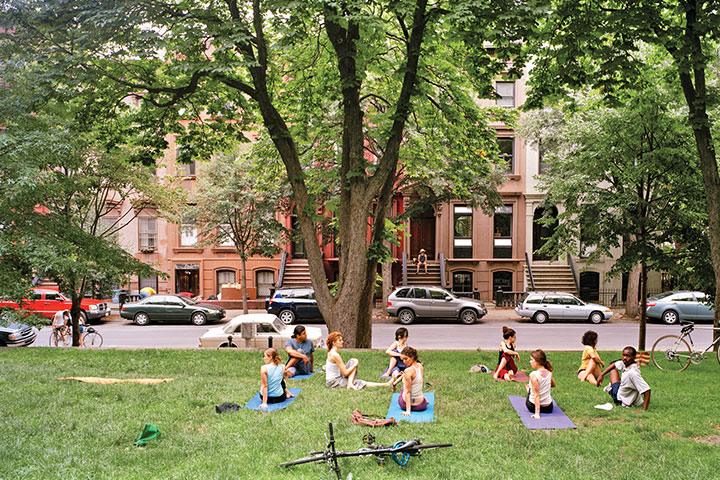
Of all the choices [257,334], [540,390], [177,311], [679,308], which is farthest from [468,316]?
[540,390]

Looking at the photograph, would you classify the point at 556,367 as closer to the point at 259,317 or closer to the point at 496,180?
the point at 259,317

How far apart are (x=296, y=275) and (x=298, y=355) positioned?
21642 millimetres

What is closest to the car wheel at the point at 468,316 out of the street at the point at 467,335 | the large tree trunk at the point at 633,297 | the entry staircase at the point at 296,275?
the street at the point at 467,335

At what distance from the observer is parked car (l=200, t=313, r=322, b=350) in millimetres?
15719

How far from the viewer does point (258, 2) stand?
11.9 metres

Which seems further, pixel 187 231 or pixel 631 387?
pixel 187 231

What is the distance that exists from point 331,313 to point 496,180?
49.9 feet

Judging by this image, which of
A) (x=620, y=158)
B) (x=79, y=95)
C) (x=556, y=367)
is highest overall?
(x=79, y=95)

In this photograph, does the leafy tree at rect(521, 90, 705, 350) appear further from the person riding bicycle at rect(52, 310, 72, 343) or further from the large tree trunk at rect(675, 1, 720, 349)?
the person riding bicycle at rect(52, 310, 72, 343)

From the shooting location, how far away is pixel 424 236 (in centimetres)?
3412

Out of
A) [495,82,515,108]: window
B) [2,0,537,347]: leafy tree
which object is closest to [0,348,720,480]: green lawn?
[2,0,537,347]: leafy tree

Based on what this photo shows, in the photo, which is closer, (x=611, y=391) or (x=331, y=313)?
(x=611, y=391)

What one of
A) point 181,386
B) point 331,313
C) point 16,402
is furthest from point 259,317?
A: point 16,402

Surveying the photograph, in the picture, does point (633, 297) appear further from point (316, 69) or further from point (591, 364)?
point (316, 69)
